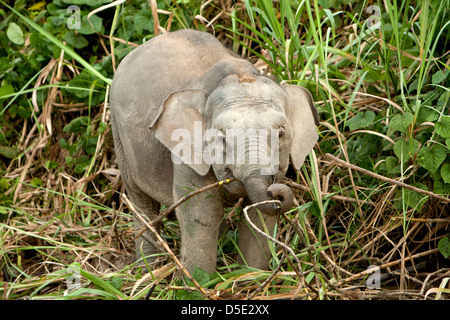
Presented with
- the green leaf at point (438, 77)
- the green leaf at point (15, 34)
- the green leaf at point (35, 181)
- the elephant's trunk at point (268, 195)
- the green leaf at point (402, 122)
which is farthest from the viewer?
the green leaf at point (15, 34)

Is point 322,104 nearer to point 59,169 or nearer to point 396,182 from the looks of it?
point 396,182

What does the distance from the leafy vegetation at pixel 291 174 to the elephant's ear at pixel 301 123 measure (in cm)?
33

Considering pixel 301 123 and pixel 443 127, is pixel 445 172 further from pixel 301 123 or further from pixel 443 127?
pixel 301 123

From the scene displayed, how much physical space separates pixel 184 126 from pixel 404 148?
117 centimetres

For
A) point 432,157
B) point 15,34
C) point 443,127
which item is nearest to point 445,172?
point 432,157

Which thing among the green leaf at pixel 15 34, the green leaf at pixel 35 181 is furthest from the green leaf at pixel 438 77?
the green leaf at pixel 15 34

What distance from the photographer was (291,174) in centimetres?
454

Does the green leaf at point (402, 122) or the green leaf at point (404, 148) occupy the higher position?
the green leaf at point (402, 122)

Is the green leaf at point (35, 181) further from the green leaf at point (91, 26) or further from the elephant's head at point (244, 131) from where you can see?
the elephant's head at point (244, 131)

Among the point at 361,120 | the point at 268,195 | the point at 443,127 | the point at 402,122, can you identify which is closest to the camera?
the point at 268,195

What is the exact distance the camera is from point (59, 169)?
5492 millimetres

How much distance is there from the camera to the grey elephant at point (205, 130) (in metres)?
3.37

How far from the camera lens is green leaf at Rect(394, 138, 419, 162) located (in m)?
4.00
